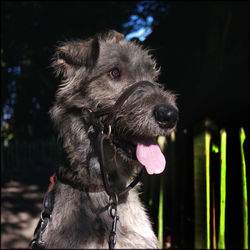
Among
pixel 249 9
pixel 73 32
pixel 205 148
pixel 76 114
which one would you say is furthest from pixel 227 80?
pixel 76 114

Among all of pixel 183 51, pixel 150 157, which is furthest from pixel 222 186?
pixel 183 51

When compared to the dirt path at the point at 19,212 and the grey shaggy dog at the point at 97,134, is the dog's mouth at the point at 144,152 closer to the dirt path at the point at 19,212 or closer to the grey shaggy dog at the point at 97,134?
the grey shaggy dog at the point at 97,134

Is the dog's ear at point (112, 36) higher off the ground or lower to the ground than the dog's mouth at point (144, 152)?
higher

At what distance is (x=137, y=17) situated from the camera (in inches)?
401

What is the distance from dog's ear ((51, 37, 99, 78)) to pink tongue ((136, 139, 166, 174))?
3.40 ft

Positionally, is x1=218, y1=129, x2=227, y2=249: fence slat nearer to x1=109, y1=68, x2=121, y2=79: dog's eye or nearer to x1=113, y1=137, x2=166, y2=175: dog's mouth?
x1=113, y1=137, x2=166, y2=175: dog's mouth

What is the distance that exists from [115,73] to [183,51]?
5.70m

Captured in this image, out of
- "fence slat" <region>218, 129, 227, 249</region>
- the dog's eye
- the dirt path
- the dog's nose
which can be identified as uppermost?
the dog's eye

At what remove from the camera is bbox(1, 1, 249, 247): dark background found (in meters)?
5.30

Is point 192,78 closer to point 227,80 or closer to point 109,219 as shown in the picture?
point 227,80

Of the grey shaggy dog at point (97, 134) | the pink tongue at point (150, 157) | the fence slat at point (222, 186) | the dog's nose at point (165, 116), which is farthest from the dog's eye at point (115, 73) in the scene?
the fence slat at point (222, 186)

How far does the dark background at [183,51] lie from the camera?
5.30 metres

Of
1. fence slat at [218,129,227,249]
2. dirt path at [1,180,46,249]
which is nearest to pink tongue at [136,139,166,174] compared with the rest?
fence slat at [218,129,227,249]

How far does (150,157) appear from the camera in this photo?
2.54 metres
